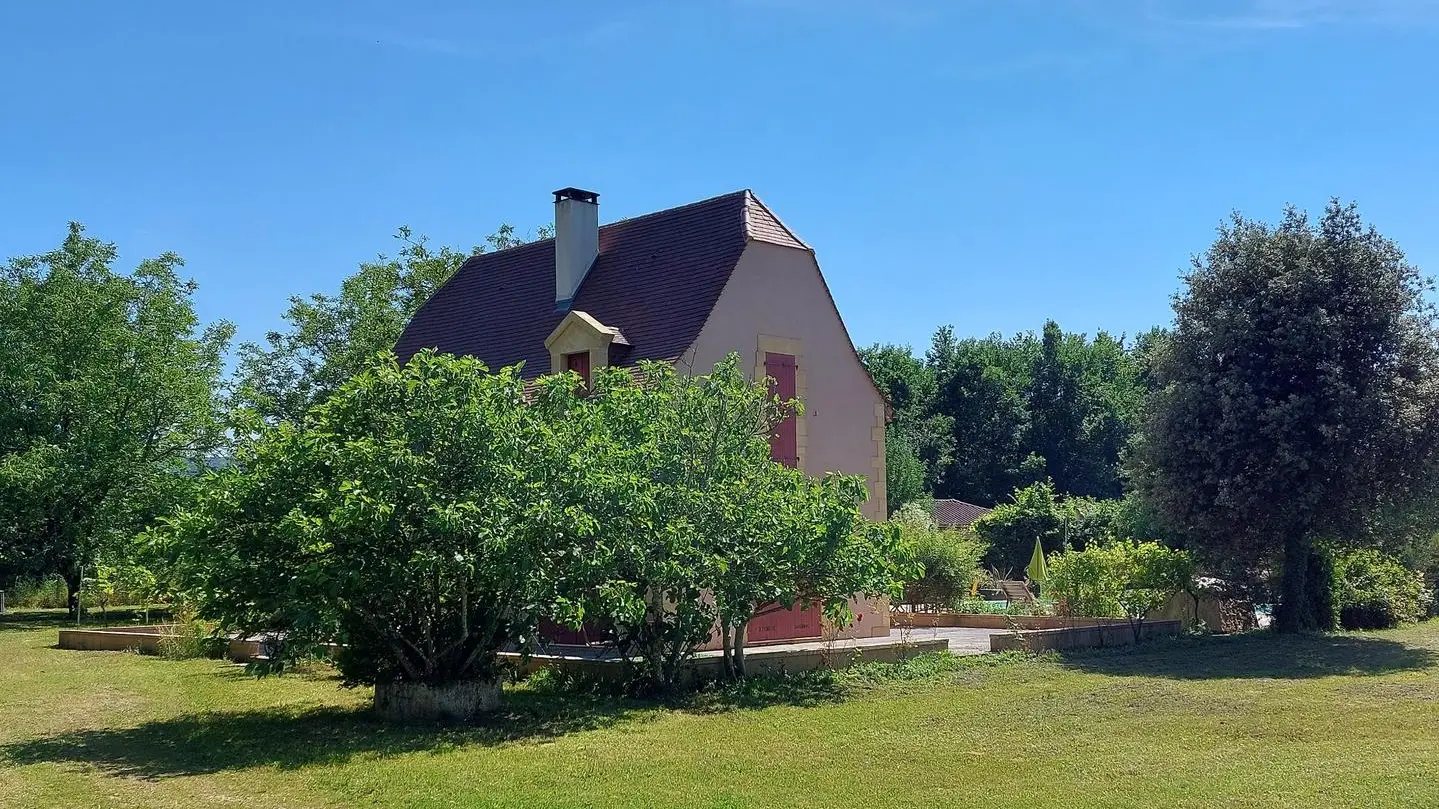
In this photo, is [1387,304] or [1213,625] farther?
[1213,625]

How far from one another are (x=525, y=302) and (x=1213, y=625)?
16214 mm

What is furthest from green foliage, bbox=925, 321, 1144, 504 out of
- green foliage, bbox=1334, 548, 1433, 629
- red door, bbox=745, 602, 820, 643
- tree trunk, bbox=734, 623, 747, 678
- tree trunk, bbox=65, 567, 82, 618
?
tree trunk, bbox=734, 623, 747, 678

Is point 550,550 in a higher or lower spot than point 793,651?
higher

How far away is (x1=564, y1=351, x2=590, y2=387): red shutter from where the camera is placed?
75.2ft

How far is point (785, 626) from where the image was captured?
896 inches

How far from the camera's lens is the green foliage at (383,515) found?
13.2 meters

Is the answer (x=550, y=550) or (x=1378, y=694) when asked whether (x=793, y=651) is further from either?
(x=1378, y=694)

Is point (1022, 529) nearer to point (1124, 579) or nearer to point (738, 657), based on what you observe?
point (1124, 579)

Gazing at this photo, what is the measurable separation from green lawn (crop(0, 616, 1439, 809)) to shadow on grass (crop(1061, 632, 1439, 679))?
17 cm

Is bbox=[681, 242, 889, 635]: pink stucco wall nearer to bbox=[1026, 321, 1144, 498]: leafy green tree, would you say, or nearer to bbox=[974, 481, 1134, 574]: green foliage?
bbox=[974, 481, 1134, 574]: green foliage

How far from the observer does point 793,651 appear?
18969 millimetres

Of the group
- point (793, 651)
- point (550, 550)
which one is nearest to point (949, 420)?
point (793, 651)

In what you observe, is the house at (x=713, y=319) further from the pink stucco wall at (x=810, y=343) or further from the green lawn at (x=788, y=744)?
the green lawn at (x=788, y=744)

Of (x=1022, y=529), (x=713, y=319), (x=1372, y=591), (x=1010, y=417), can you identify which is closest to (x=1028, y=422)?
(x=1010, y=417)
